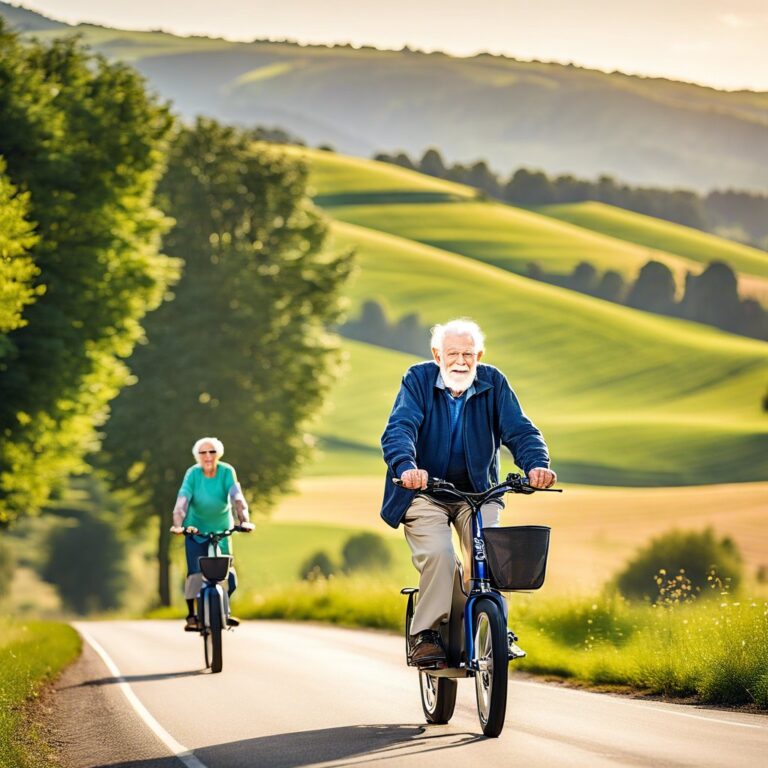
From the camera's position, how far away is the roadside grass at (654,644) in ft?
38.7

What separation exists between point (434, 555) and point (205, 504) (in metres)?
6.30

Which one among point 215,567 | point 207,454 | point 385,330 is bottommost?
point 215,567

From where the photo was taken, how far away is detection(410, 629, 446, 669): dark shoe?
31.1 ft

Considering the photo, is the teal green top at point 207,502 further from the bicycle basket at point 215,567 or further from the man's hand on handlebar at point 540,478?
the man's hand on handlebar at point 540,478

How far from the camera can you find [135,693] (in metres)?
14.0

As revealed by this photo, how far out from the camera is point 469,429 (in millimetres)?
9516

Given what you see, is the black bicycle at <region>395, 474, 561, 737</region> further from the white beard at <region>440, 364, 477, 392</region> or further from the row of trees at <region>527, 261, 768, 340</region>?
the row of trees at <region>527, 261, 768, 340</region>

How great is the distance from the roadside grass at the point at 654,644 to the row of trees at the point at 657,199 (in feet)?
513

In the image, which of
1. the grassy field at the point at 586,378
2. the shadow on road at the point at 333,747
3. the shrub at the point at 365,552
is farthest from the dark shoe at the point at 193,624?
the grassy field at the point at 586,378

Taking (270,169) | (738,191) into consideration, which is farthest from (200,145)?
(738,191)

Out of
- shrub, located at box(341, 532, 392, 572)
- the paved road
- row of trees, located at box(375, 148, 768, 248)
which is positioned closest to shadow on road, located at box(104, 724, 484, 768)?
the paved road

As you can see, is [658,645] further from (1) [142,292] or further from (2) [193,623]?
(1) [142,292]

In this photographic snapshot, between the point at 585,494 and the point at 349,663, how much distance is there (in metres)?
63.9

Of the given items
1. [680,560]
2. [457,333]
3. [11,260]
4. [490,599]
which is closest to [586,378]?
[680,560]
